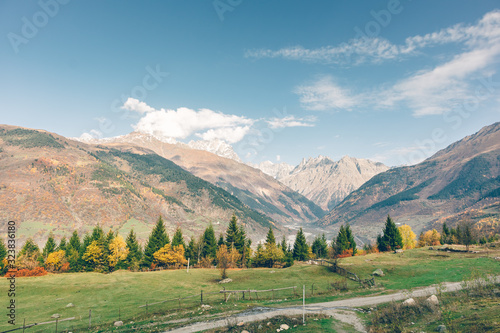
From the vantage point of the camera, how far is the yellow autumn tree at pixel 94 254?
9094 centimetres

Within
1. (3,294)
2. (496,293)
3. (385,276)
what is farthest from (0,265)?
(496,293)

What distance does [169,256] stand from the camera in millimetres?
93062

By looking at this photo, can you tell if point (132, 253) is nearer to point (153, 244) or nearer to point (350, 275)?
point (153, 244)

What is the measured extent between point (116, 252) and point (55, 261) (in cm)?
2128

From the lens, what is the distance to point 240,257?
99.1 metres

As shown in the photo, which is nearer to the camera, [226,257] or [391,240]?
[226,257]

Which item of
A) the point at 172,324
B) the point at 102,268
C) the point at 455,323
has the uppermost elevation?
the point at 455,323

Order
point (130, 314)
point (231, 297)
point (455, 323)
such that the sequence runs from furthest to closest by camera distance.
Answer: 1. point (231, 297)
2. point (130, 314)
3. point (455, 323)

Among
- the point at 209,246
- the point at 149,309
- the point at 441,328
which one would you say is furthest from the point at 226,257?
the point at 441,328

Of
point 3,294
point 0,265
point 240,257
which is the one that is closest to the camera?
point 3,294

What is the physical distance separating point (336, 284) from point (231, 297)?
69.0 ft

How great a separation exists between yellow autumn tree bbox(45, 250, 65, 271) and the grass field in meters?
35.7

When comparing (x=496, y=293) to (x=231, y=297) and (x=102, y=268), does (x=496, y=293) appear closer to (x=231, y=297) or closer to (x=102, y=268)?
(x=231, y=297)

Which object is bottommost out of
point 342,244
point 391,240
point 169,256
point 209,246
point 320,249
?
point 320,249
